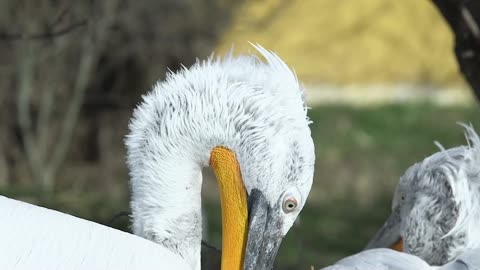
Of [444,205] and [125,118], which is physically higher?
[125,118]

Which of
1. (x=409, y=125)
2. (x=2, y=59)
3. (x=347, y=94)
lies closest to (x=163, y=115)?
(x=2, y=59)

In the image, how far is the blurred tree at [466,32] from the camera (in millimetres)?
4203

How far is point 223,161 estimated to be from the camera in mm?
3285

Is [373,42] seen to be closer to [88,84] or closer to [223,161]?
[88,84]

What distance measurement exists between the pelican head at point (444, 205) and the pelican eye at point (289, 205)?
0.95m

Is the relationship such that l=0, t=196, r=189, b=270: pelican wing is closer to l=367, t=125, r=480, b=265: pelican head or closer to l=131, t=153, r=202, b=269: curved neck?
l=131, t=153, r=202, b=269: curved neck

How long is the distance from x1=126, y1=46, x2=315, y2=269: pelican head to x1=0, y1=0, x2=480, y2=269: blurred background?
114 cm

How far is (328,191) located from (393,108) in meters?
3.17

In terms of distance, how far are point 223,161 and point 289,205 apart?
0.82 ft

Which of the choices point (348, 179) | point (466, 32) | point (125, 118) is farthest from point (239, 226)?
point (348, 179)

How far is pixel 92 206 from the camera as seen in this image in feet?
19.1

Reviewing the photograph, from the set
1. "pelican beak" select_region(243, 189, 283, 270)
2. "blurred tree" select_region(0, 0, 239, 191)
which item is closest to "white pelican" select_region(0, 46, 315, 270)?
"pelican beak" select_region(243, 189, 283, 270)

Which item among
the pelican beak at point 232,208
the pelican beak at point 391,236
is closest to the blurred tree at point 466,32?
the pelican beak at point 391,236

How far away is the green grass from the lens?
6.89m
